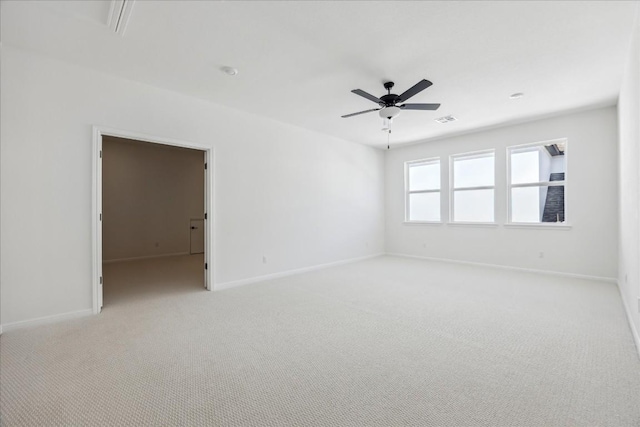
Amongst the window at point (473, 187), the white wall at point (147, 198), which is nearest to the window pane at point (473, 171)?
the window at point (473, 187)

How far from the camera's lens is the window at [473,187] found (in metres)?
5.71

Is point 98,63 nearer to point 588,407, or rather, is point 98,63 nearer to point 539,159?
point 588,407

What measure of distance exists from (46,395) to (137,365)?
487 mm

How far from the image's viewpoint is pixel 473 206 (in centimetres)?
592

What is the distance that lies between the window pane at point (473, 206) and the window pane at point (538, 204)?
16.4 inches

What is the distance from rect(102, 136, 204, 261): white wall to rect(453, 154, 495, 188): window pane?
6.54 meters

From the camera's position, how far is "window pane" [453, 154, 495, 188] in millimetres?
5730

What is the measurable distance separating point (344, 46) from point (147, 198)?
644cm

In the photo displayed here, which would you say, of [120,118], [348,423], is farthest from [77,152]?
[348,423]

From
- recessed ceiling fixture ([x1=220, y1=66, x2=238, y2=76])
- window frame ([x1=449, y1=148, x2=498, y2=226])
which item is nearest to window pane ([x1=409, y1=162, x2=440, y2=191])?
window frame ([x1=449, y1=148, x2=498, y2=226])

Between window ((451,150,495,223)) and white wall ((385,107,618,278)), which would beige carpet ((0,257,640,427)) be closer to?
white wall ((385,107,618,278))

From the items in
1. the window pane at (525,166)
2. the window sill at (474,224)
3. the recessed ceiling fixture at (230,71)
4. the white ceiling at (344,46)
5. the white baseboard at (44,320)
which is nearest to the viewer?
the white ceiling at (344,46)

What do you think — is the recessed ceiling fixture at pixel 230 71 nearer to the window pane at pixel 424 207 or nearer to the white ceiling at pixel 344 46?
the white ceiling at pixel 344 46

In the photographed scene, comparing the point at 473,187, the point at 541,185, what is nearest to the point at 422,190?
the point at 473,187
